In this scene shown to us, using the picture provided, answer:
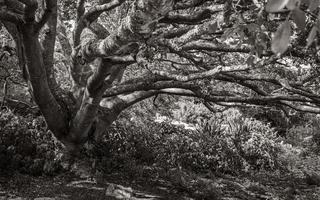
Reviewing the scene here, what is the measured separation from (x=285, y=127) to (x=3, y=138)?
44.1 ft

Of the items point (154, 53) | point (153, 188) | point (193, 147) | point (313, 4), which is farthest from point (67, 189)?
point (313, 4)

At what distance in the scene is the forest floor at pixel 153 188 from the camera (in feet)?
22.2

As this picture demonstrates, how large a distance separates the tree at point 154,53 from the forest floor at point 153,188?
1070 millimetres

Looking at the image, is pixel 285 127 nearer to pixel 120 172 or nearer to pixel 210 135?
pixel 210 135

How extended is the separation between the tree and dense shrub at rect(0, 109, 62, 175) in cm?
60

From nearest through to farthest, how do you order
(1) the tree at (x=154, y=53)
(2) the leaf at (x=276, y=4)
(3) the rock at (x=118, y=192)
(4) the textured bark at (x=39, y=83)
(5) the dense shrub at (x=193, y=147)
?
(2) the leaf at (x=276, y=4), (1) the tree at (x=154, y=53), (4) the textured bark at (x=39, y=83), (3) the rock at (x=118, y=192), (5) the dense shrub at (x=193, y=147)

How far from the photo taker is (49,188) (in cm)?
698

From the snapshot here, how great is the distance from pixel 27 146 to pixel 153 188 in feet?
10.2

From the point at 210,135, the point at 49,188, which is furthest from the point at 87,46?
the point at 210,135

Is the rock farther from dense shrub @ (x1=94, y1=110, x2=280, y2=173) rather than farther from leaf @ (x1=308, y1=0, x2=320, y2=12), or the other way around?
leaf @ (x1=308, y1=0, x2=320, y2=12)

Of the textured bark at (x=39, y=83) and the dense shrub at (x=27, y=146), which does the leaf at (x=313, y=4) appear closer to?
the textured bark at (x=39, y=83)

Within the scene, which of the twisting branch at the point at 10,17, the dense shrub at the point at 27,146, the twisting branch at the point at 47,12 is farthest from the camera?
the dense shrub at the point at 27,146

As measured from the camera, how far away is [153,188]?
8.12 metres

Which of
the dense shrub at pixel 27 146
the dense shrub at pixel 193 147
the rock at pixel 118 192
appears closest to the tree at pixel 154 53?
the dense shrub at pixel 27 146
